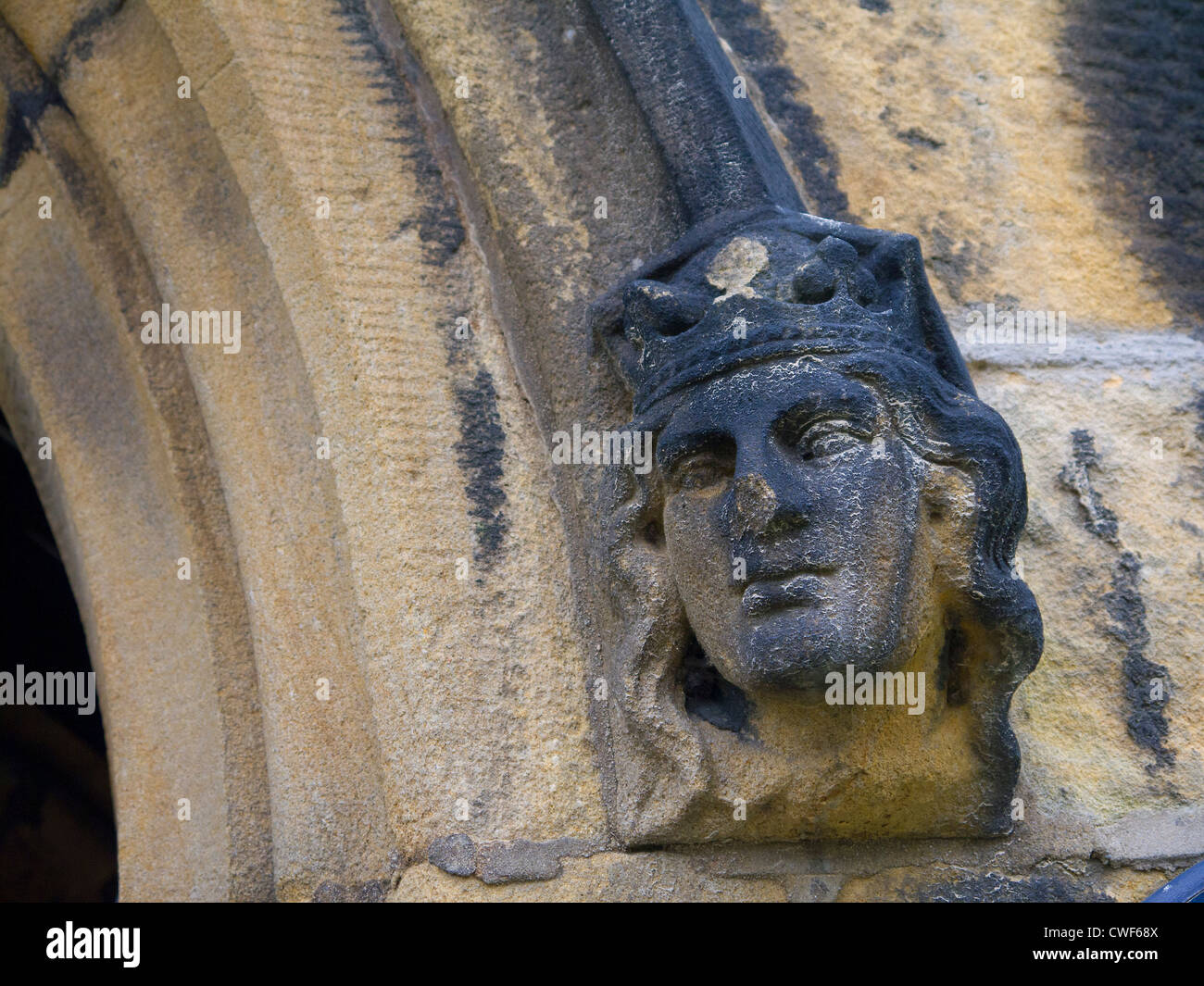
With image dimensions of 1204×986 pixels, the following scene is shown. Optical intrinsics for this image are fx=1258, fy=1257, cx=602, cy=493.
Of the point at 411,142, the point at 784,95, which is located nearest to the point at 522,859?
the point at 411,142

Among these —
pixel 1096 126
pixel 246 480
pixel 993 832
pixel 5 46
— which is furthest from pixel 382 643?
pixel 1096 126

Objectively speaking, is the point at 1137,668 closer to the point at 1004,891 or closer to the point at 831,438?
the point at 1004,891

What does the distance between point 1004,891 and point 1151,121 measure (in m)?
1.44

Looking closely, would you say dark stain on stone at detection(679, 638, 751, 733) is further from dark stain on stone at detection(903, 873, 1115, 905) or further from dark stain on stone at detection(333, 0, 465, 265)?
dark stain on stone at detection(333, 0, 465, 265)

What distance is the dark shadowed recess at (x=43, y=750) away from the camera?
3248mm

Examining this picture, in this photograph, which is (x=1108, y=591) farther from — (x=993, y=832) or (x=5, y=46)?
(x=5, y=46)

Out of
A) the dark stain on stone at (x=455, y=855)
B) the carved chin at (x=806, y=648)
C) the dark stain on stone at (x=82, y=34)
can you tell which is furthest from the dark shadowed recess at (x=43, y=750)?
the carved chin at (x=806, y=648)

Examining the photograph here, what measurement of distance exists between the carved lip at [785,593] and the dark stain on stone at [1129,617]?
0.59 metres

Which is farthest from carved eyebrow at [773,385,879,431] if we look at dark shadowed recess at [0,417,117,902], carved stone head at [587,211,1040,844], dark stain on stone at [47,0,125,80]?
dark shadowed recess at [0,417,117,902]

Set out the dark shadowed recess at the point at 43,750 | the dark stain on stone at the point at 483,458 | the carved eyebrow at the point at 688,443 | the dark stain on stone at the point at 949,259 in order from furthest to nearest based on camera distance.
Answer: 1. the dark shadowed recess at the point at 43,750
2. the dark stain on stone at the point at 949,259
3. the dark stain on stone at the point at 483,458
4. the carved eyebrow at the point at 688,443

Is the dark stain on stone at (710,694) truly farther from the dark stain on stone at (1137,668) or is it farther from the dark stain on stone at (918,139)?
the dark stain on stone at (918,139)

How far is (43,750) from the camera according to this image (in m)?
3.35

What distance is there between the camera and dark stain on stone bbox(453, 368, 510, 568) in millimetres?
1752
